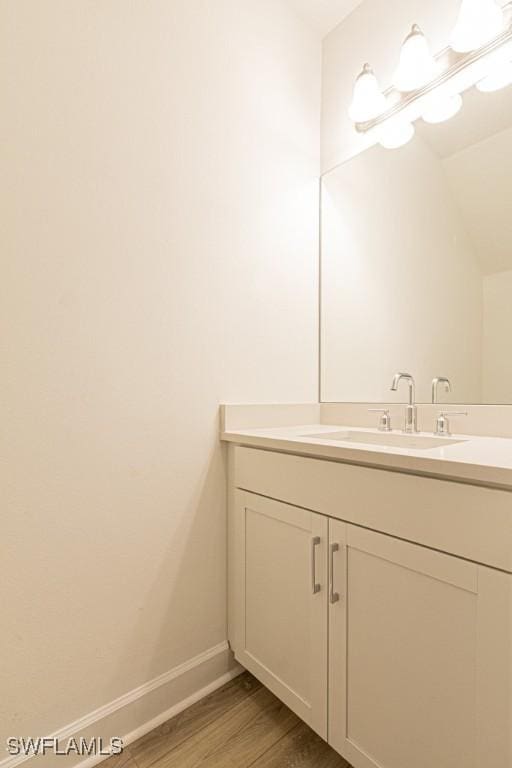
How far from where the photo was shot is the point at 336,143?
167 cm

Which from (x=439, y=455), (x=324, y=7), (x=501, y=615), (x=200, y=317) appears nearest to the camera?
(x=501, y=615)

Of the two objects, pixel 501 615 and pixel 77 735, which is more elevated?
pixel 501 615

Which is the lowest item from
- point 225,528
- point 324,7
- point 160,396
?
point 225,528

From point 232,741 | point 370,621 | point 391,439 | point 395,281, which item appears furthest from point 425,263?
point 232,741

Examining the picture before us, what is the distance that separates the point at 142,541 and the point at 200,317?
2.30 feet

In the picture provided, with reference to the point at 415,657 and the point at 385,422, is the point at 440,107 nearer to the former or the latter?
Result: the point at 385,422

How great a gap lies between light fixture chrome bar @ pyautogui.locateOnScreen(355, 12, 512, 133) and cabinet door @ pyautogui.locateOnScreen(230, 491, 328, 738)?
1.42 meters

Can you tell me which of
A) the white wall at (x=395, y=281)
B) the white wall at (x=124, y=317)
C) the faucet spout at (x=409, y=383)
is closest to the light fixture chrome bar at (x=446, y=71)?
the white wall at (x=395, y=281)

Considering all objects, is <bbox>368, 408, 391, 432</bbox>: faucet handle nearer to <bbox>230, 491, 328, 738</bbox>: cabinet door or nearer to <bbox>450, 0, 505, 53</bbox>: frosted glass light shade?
<bbox>230, 491, 328, 738</bbox>: cabinet door

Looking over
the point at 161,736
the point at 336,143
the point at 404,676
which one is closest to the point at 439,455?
the point at 404,676

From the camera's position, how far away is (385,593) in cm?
87

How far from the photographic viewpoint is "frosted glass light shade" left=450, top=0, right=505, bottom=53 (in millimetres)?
1163

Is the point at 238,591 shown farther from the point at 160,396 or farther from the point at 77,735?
the point at 160,396

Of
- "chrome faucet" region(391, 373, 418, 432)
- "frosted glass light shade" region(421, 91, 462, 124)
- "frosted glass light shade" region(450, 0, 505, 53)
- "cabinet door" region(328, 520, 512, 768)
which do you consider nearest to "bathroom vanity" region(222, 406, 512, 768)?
"cabinet door" region(328, 520, 512, 768)
